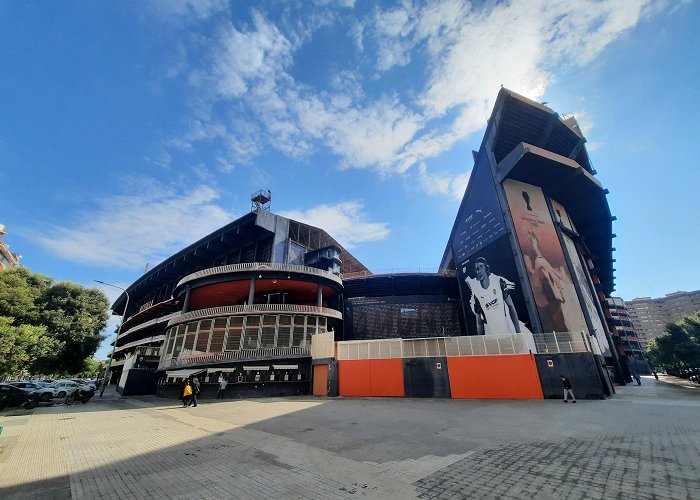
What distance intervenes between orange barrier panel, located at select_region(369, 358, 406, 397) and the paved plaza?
8.33m

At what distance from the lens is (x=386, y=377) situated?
21.2 metres

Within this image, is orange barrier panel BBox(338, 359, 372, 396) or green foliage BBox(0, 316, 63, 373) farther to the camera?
orange barrier panel BBox(338, 359, 372, 396)

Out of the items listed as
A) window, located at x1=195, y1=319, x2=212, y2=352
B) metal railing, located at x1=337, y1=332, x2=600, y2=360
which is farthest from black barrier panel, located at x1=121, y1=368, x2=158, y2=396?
metal railing, located at x1=337, y1=332, x2=600, y2=360

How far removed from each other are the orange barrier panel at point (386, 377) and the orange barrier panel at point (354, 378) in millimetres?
388

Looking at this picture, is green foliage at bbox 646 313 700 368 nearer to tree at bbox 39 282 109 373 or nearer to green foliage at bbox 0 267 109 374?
green foliage at bbox 0 267 109 374

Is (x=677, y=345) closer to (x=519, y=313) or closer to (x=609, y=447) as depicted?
(x=519, y=313)

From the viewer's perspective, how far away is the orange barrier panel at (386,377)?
2078cm

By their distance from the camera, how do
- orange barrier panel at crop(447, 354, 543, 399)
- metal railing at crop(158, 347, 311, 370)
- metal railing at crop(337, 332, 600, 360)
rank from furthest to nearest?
1. metal railing at crop(158, 347, 311, 370)
2. metal railing at crop(337, 332, 600, 360)
3. orange barrier panel at crop(447, 354, 543, 399)

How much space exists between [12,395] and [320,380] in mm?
20392

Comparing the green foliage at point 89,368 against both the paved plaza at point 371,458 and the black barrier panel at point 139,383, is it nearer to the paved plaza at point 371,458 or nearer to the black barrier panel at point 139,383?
the black barrier panel at point 139,383

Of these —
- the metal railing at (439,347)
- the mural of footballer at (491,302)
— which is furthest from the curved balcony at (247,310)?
the mural of footballer at (491,302)

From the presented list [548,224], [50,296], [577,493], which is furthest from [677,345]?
[50,296]

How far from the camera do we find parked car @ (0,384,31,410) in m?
18.3

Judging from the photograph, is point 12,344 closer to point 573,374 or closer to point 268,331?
point 268,331
